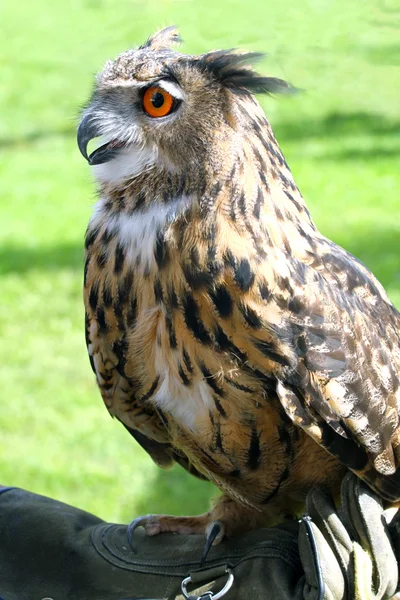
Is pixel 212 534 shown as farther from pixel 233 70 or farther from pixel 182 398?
pixel 233 70

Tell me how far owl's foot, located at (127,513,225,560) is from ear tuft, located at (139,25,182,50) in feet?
4.63

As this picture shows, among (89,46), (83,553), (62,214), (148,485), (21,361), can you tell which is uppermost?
(89,46)

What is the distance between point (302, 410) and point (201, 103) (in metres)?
0.81

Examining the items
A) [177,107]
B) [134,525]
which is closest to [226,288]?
[177,107]

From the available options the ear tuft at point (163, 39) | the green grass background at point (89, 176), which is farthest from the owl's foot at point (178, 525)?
the ear tuft at point (163, 39)

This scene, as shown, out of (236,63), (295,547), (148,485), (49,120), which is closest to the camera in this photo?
(236,63)

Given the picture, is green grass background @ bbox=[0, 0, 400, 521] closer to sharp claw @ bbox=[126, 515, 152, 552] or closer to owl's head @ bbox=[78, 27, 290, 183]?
owl's head @ bbox=[78, 27, 290, 183]

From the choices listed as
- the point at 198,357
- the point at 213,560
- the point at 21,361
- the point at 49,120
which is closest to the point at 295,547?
the point at 213,560

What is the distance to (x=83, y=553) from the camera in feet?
8.50

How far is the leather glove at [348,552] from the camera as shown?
2.12 m

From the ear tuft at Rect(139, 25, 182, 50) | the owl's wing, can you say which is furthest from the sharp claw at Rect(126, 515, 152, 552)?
the ear tuft at Rect(139, 25, 182, 50)

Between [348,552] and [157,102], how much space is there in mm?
1233

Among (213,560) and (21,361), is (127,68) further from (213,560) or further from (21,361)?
(21,361)

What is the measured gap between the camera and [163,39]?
7.84 feet
